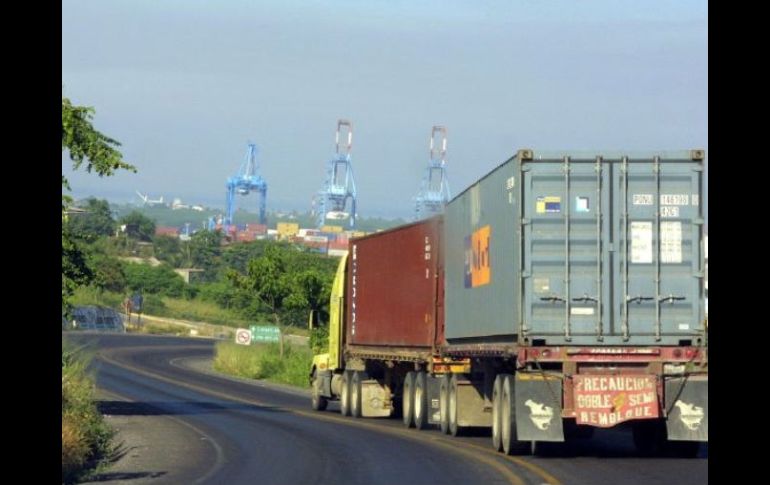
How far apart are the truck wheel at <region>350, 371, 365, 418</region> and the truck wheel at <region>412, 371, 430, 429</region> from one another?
5.04 metres

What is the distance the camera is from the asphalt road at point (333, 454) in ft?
61.1

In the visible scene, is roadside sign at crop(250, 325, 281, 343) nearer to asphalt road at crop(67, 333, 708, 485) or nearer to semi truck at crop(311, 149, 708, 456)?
asphalt road at crop(67, 333, 708, 485)

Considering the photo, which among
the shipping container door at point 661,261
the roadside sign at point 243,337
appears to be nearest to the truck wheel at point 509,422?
the shipping container door at point 661,261

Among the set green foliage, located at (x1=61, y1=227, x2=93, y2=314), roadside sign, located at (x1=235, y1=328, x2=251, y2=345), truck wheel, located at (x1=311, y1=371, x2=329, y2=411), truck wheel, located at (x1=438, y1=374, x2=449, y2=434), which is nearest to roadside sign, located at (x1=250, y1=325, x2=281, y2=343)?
roadside sign, located at (x1=235, y1=328, x2=251, y2=345)

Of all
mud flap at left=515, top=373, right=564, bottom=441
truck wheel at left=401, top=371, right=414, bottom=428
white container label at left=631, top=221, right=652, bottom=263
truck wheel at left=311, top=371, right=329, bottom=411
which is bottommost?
truck wheel at left=311, top=371, right=329, bottom=411

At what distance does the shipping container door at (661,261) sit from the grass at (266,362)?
35035mm

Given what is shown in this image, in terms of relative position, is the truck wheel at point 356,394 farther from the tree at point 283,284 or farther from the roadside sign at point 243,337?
the roadside sign at point 243,337

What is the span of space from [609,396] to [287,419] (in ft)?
46.0

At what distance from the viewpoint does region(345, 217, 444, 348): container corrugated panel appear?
27906mm

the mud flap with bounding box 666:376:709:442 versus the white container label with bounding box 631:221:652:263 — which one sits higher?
the white container label with bounding box 631:221:652:263

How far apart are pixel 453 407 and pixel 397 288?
5.42m

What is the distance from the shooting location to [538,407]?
2022 centimetres

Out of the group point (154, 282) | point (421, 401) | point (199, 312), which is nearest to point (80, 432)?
point (421, 401)
